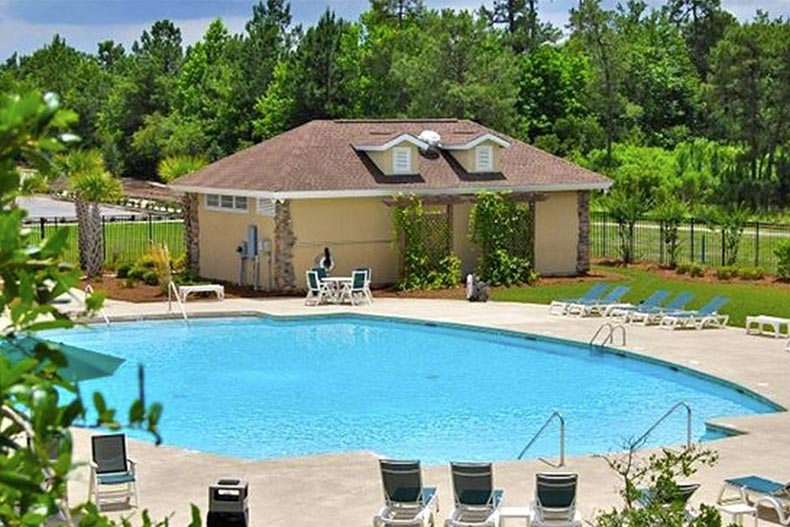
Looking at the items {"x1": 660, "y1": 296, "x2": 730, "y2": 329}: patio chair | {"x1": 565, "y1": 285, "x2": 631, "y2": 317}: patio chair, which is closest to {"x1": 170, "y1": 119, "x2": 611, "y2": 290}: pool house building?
{"x1": 565, "y1": 285, "x2": 631, "y2": 317}: patio chair

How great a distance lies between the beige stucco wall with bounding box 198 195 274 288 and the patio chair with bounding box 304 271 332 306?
1743mm

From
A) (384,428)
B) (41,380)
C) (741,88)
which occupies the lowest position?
(384,428)

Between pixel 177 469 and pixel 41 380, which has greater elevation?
pixel 41 380

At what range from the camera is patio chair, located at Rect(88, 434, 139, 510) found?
14.9m

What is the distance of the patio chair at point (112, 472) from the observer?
14867mm

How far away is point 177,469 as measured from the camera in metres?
16.8

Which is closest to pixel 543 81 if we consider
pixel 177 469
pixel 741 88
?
pixel 741 88

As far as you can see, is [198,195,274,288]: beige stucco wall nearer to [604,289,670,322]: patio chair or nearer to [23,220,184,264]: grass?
[23,220,184,264]: grass

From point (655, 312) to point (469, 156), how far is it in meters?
9.77

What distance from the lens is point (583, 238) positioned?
1516 inches

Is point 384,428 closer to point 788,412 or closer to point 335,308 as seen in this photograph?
point 788,412

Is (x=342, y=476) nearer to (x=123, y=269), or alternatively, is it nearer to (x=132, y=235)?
(x=123, y=269)

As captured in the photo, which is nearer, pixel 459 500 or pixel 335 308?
pixel 459 500

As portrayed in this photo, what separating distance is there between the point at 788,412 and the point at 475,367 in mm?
7430
